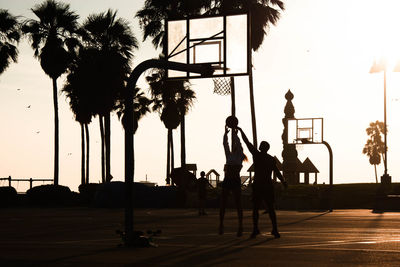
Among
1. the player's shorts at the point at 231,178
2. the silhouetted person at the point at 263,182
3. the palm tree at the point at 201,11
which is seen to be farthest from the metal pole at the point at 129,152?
the palm tree at the point at 201,11

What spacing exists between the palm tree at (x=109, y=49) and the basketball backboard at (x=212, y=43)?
32085 mm

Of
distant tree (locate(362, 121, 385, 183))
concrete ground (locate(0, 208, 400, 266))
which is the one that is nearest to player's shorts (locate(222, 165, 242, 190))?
concrete ground (locate(0, 208, 400, 266))

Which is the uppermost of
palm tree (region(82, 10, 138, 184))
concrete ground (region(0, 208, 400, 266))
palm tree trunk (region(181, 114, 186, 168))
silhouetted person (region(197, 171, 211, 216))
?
palm tree (region(82, 10, 138, 184))

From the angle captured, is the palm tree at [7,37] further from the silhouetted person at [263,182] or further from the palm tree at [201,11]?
the silhouetted person at [263,182]

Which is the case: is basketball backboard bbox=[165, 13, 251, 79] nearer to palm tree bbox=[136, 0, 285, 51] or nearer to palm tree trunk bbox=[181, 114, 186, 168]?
palm tree bbox=[136, 0, 285, 51]

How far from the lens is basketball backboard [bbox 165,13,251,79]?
62.1 feet

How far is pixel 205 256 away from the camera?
1197 centimetres

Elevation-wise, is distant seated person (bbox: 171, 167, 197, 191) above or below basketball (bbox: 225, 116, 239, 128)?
below

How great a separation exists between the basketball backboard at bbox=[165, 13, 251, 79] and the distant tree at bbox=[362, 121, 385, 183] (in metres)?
110

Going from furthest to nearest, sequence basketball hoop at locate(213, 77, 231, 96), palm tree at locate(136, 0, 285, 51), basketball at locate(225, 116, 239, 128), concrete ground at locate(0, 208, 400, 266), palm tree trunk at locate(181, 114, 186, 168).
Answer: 1. palm tree trunk at locate(181, 114, 186, 168)
2. palm tree at locate(136, 0, 285, 51)
3. basketball hoop at locate(213, 77, 231, 96)
4. basketball at locate(225, 116, 239, 128)
5. concrete ground at locate(0, 208, 400, 266)

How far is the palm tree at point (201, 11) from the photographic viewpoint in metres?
43.3

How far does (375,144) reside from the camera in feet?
416

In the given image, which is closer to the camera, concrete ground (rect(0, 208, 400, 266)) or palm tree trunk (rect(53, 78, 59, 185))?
concrete ground (rect(0, 208, 400, 266))

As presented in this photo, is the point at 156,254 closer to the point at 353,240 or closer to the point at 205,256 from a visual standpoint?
the point at 205,256
